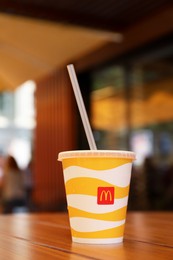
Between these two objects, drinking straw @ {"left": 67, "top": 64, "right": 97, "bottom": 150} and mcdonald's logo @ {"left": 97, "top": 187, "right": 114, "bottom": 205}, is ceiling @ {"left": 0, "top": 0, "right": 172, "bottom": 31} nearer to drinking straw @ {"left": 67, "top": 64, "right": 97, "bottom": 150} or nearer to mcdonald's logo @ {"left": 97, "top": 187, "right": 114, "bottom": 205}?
drinking straw @ {"left": 67, "top": 64, "right": 97, "bottom": 150}

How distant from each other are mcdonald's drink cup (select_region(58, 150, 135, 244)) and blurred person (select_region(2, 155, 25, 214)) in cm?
495

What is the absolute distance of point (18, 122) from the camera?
14.3 meters

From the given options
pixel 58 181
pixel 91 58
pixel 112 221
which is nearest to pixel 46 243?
pixel 112 221

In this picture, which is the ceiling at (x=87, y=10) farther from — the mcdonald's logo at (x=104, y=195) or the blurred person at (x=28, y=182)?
the mcdonald's logo at (x=104, y=195)

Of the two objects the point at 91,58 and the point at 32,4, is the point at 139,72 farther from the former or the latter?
the point at 32,4

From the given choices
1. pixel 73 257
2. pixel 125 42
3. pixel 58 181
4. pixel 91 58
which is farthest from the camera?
pixel 58 181

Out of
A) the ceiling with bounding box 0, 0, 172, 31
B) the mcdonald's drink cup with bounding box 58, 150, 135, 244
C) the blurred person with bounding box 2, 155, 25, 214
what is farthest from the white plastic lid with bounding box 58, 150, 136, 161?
the blurred person with bounding box 2, 155, 25, 214

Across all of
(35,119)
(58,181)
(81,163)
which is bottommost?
(58,181)

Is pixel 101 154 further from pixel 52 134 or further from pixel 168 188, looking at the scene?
pixel 52 134

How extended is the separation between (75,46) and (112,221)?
139 inches

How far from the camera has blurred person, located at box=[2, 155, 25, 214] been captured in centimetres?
569

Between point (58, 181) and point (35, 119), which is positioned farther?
point (35, 119)

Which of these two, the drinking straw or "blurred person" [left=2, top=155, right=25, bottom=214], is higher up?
the drinking straw

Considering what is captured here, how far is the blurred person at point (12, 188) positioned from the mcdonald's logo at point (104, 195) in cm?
497
